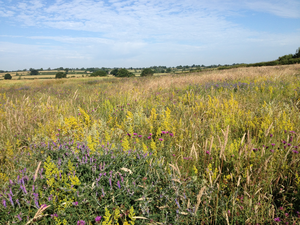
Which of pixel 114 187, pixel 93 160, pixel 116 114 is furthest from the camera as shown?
pixel 116 114

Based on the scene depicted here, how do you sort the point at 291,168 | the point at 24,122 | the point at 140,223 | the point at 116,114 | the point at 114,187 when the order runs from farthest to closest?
the point at 116,114, the point at 24,122, the point at 291,168, the point at 114,187, the point at 140,223

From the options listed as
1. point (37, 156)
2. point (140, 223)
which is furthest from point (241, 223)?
point (37, 156)

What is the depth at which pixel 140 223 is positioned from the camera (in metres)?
1.40

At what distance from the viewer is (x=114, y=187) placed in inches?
65.8

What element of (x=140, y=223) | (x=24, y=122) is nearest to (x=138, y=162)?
(x=140, y=223)

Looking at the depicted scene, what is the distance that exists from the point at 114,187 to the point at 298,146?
7.08ft

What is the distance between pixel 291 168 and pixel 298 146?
1.02 ft

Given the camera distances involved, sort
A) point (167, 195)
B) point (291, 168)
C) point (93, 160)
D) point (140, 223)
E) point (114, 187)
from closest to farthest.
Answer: point (140, 223) < point (167, 195) < point (114, 187) < point (93, 160) < point (291, 168)

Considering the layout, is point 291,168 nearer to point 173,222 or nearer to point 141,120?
point 173,222

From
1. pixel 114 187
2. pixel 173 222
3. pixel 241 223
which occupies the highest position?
pixel 114 187

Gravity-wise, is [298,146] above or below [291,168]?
above

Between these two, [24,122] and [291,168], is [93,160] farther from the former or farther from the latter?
[24,122]

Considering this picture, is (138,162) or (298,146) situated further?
(298,146)

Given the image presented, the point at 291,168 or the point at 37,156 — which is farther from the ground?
the point at 37,156
